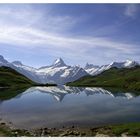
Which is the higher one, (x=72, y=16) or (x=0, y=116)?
(x=72, y=16)

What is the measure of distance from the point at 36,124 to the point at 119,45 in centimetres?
1305

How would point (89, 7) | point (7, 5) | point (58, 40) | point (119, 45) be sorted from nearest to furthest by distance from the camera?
point (7, 5) < point (89, 7) < point (58, 40) < point (119, 45)

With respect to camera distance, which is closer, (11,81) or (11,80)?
(11,81)

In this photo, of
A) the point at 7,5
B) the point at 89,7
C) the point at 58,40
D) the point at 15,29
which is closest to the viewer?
the point at 7,5

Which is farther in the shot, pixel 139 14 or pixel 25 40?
pixel 25 40

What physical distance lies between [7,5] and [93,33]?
9.78 metres

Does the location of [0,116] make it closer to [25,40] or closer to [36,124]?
[36,124]

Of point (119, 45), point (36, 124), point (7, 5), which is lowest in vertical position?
point (36, 124)

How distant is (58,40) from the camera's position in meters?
32.6

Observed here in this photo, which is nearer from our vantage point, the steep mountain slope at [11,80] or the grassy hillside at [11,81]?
the grassy hillside at [11,81]

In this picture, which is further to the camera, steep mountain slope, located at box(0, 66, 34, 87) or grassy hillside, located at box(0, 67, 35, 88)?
steep mountain slope, located at box(0, 66, 34, 87)

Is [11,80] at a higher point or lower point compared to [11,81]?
higher

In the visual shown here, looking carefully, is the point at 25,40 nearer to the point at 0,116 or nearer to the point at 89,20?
the point at 89,20

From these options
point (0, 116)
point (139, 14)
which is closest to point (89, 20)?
point (139, 14)
